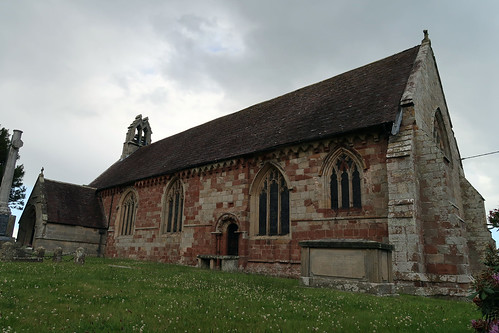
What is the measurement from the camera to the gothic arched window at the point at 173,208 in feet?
71.1

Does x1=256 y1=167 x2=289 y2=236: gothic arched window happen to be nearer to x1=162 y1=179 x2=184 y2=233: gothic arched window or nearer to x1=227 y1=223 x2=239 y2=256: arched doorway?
x1=227 y1=223 x2=239 y2=256: arched doorway

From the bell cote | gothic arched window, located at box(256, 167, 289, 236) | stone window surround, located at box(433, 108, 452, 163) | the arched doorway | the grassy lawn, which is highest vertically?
the bell cote

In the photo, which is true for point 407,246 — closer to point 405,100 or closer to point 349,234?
point 349,234

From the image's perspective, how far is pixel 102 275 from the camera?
10.5 m

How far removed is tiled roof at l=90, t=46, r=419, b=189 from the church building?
89mm

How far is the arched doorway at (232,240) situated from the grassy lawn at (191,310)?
8680 mm

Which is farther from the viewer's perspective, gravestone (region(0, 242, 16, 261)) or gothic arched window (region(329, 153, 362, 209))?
gothic arched window (region(329, 153, 362, 209))

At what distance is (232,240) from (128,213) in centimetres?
1146

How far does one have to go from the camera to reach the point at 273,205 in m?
16.9

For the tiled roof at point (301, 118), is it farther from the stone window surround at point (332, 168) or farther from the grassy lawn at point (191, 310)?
the grassy lawn at point (191, 310)

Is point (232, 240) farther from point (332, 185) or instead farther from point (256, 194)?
point (332, 185)

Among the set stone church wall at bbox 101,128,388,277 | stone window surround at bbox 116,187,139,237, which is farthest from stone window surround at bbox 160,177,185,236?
stone window surround at bbox 116,187,139,237

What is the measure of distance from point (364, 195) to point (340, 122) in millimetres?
3347

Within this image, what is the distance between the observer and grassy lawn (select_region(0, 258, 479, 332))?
5.09 m
